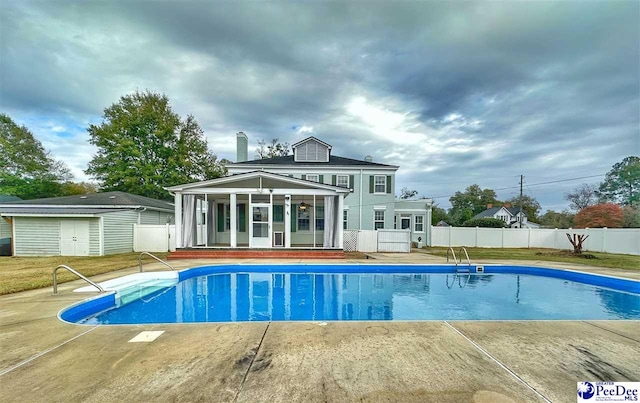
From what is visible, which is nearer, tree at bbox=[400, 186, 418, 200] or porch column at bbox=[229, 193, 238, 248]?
porch column at bbox=[229, 193, 238, 248]

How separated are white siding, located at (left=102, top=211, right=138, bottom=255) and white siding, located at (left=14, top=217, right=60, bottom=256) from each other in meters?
2.28

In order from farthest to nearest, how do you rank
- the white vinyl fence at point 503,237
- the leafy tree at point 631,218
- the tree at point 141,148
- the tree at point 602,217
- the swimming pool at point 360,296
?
the tree at point 141,148 → the tree at point 602,217 → the leafy tree at point 631,218 → the white vinyl fence at point 503,237 → the swimming pool at point 360,296

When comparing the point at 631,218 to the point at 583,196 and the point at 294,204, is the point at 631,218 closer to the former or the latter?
the point at 583,196

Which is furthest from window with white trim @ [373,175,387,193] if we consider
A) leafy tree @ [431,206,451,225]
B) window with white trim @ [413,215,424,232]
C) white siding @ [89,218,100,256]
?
leafy tree @ [431,206,451,225]

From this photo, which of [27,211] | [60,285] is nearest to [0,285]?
[60,285]

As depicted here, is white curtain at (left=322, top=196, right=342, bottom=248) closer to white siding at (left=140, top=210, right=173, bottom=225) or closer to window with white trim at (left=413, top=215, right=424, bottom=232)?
window with white trim at (left=413, top=215, right=424, bottom=232)

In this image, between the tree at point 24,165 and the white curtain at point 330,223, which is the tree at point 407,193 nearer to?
the white curtain at point 330,223

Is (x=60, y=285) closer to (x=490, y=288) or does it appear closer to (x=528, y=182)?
(x=490, y=288)

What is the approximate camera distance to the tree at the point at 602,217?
24062 mm

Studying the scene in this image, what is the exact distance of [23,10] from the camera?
8469mm

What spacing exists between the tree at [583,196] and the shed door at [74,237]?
2058 inches

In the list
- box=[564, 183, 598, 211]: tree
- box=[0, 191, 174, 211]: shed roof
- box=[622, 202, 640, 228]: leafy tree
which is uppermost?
box=[564, 183, 598, 211]: tree

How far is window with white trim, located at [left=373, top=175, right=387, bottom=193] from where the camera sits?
20500 millimetres

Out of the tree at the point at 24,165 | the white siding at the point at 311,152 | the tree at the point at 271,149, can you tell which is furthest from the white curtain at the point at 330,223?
the tree at the point at 24,165
